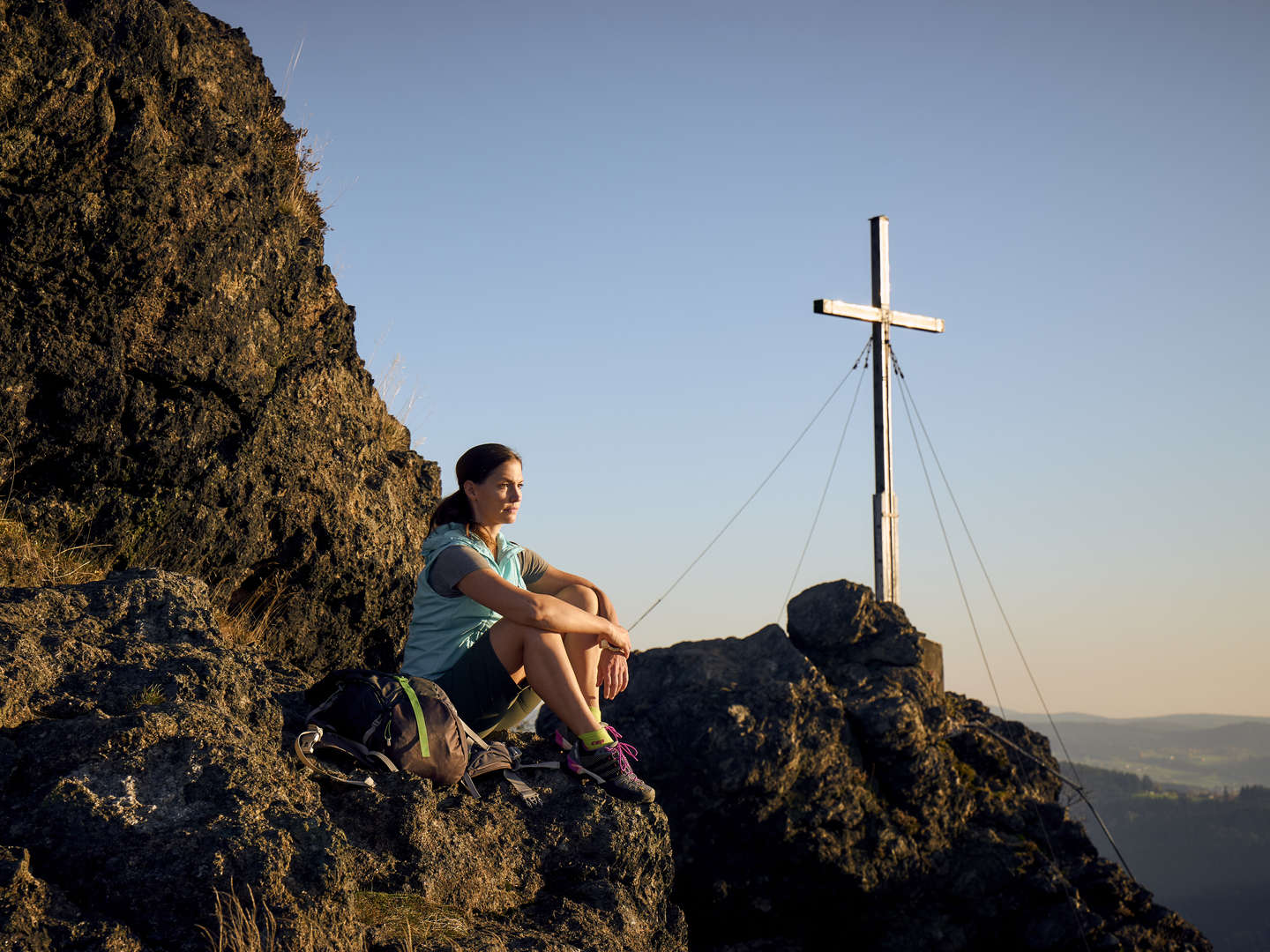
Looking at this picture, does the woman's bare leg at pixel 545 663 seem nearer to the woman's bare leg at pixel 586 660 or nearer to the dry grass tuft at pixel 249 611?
the woman's bare leg at pixel 586 660

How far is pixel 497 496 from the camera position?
18.0ft

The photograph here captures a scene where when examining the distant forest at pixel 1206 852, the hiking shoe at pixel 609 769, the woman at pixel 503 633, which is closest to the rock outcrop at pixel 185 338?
the woman at pixel 503 633

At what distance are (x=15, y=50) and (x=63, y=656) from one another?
3718 mm

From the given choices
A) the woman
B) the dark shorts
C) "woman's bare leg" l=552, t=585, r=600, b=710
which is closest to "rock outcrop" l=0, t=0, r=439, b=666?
the woman

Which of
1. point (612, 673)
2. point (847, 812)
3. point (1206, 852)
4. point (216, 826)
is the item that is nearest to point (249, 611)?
point (612, 673)

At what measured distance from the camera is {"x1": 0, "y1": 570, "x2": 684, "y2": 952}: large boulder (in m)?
3.27

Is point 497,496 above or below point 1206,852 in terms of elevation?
above

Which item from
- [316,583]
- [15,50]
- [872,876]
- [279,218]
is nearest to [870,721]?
[872,876]

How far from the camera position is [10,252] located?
18.6 ft

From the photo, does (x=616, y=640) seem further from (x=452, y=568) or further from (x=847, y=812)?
(x=847, y=812)

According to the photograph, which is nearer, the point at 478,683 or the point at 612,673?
the point at 478,683

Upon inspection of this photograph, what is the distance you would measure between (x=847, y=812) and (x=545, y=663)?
5955 millimetres

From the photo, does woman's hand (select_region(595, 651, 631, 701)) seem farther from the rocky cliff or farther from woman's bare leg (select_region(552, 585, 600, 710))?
the rocky cliff

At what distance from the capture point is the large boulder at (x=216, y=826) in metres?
3.27
